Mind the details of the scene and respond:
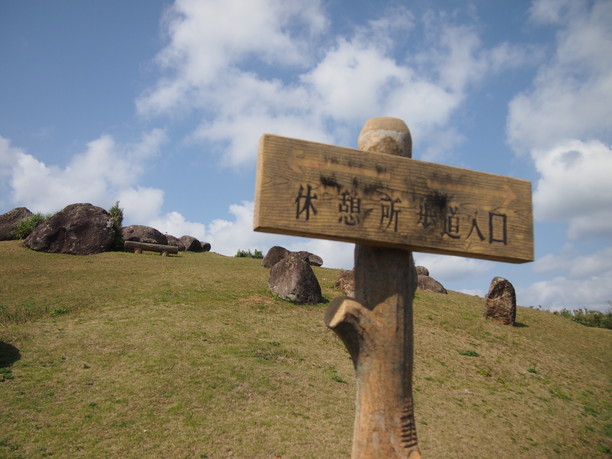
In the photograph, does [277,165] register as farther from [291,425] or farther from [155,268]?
[155,268]

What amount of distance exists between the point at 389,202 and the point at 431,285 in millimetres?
19725

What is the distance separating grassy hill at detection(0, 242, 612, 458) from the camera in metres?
7.31

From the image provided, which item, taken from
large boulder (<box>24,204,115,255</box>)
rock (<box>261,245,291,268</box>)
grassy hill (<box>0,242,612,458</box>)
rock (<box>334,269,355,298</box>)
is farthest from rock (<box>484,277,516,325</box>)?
large boulder (<box>24,204,115,255</box>)

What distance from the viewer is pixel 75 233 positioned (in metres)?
21.8

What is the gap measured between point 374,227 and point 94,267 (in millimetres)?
17452

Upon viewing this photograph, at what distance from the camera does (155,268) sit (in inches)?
733

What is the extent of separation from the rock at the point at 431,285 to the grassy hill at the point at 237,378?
18.4 feet

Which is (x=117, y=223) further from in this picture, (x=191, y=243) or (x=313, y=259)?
(x=313, y=259)

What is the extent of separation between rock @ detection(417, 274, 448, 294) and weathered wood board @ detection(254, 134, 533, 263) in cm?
1865

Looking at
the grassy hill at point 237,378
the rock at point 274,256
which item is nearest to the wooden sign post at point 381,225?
the grassy hill at point 237,378

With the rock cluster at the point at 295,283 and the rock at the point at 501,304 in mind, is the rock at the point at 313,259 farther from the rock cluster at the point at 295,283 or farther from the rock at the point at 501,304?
the rock at the point at 501,304

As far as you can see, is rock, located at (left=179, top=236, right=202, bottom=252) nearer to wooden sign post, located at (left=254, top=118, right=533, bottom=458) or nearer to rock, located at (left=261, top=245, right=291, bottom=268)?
rock, located at (left=261, top=245, right=291, bottom=268)

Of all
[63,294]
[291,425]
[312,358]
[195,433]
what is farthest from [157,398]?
[63,294]

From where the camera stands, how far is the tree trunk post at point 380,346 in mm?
3320
